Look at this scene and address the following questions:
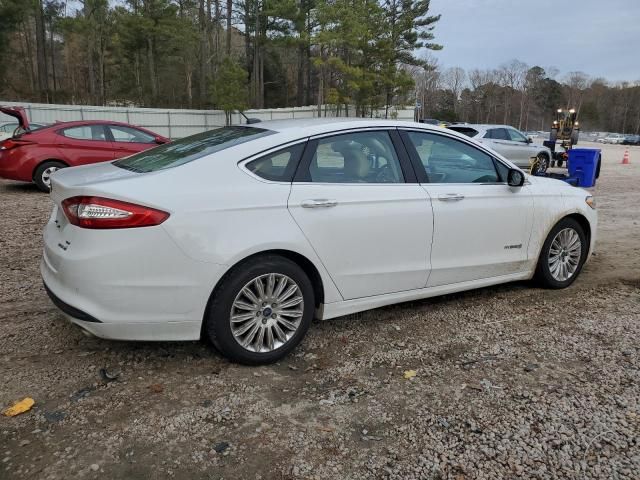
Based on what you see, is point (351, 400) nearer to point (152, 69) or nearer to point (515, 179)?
point (515, 179)

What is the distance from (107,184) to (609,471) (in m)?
2.93

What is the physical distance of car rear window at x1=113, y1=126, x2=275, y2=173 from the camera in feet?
10.8

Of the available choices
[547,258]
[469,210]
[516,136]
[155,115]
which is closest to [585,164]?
[516,136]

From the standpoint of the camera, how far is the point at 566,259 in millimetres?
4895

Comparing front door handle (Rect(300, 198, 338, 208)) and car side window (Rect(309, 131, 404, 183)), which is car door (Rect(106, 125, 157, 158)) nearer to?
car side window (Rect(309, 131, 404, 183))

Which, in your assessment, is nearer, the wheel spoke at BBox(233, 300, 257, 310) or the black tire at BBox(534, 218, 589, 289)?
the wheel spoke at BBox(233, 300, 257, 310)

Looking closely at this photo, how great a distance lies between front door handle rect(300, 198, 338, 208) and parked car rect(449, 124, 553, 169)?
13694mm

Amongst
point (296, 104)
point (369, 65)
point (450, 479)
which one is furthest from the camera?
point (296, 104)

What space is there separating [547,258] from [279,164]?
2777 mm

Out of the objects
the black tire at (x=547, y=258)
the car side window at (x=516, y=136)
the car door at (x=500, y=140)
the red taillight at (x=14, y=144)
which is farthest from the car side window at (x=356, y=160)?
the car side window at (x=516, y=136)

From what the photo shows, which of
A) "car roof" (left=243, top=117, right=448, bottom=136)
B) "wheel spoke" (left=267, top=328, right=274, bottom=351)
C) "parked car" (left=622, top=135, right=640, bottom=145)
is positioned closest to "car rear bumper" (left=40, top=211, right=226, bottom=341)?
"wheel spoke" (left=267, top=328, right=274, bottom=351)

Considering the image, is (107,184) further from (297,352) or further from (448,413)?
(448,413)

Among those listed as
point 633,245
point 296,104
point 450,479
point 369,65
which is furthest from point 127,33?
point 450,479

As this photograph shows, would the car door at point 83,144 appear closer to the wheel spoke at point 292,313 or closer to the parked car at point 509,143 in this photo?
the wheel spoke at point 292,313
